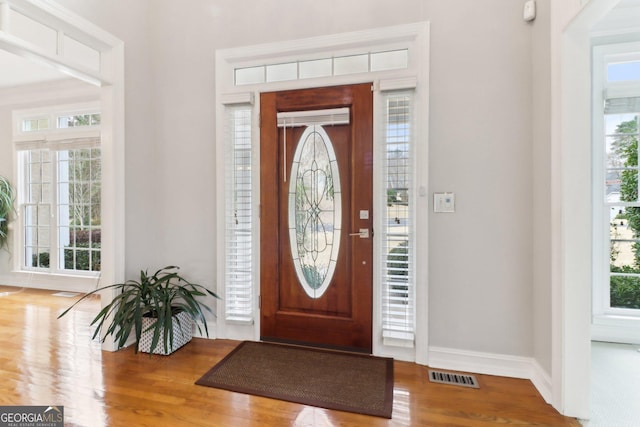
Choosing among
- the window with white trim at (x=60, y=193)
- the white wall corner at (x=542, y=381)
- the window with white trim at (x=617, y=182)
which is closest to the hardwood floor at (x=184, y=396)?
the white wall corner at (x=542, y=381)

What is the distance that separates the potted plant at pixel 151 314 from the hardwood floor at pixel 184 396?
0.46 ft

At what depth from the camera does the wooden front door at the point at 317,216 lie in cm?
251

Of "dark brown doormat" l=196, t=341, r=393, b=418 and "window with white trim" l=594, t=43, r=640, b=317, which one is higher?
"window with white trim" l=594, t=43, r=640, b=317

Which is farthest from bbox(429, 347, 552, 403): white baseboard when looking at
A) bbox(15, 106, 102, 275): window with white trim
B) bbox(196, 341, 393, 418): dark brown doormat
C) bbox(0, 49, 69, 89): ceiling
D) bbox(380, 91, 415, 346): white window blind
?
bbox(0, 49, 69, 89): ceiling

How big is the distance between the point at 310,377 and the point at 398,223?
51.5 inches

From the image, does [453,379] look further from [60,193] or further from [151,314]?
[60,193]

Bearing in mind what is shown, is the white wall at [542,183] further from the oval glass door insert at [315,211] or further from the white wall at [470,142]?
the oval glass door insert at [315,211]

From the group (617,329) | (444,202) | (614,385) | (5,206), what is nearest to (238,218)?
(444,202)

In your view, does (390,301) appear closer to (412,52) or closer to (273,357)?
(273,357)

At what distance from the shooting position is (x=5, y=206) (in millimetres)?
4598

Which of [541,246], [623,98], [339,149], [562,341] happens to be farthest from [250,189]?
[623,98]

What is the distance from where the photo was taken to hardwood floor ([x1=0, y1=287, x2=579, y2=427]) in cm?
174

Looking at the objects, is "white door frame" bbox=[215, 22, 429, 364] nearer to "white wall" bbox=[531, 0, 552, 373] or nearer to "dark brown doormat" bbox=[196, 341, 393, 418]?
"dark brown doormat" bbox=[196, 341, 393, 418]

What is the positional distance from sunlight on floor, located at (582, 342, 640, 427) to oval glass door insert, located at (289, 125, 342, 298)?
6.15ft
